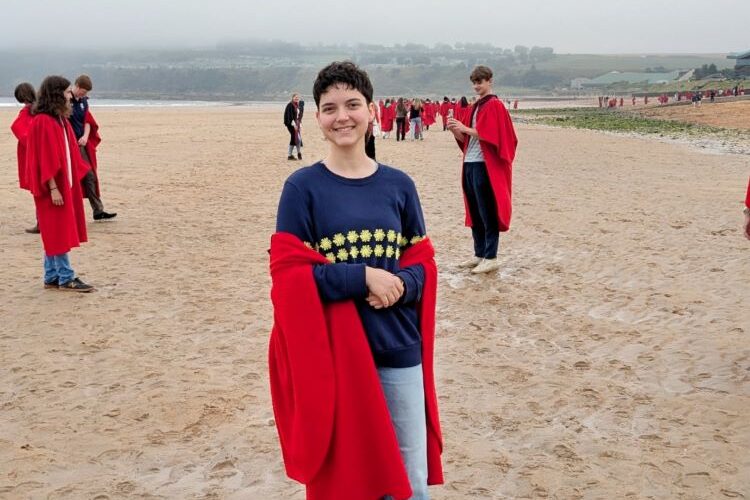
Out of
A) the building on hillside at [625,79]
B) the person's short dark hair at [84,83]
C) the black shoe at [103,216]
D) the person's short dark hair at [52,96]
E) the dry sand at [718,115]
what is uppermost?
the building on hillside at [625,79]

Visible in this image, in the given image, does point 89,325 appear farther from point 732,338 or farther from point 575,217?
point 575,217

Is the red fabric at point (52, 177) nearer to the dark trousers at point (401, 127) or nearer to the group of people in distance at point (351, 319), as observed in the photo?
the group of people in distance at point (351, 319)

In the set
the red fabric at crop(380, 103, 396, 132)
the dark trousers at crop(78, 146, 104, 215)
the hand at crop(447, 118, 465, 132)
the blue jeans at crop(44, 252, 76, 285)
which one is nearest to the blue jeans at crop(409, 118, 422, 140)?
the red fabric at crop(380, 103, 396, 132)

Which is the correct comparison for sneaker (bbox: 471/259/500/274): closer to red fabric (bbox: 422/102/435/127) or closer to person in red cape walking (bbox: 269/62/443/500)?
person in red cape walking (bbox: 269/62/443/500)

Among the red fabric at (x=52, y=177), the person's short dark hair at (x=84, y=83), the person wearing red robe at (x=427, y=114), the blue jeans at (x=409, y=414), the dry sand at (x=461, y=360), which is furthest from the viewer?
the person wearing red robe at (x=427, y=114)

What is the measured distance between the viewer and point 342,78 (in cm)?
245

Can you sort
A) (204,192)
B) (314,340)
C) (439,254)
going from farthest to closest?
1. (204,192)
2. (439,254)
3. (314,340)

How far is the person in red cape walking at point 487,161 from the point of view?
7082mm

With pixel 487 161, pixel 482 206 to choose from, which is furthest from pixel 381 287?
pixel 482 206

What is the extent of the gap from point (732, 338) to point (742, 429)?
5.35 ft

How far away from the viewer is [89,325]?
19.6ft

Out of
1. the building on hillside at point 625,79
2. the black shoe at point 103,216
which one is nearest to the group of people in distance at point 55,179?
the black shoe at point 103,216

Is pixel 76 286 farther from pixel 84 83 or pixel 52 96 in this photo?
pixel 84 83

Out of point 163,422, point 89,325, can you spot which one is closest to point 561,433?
point 163,422
